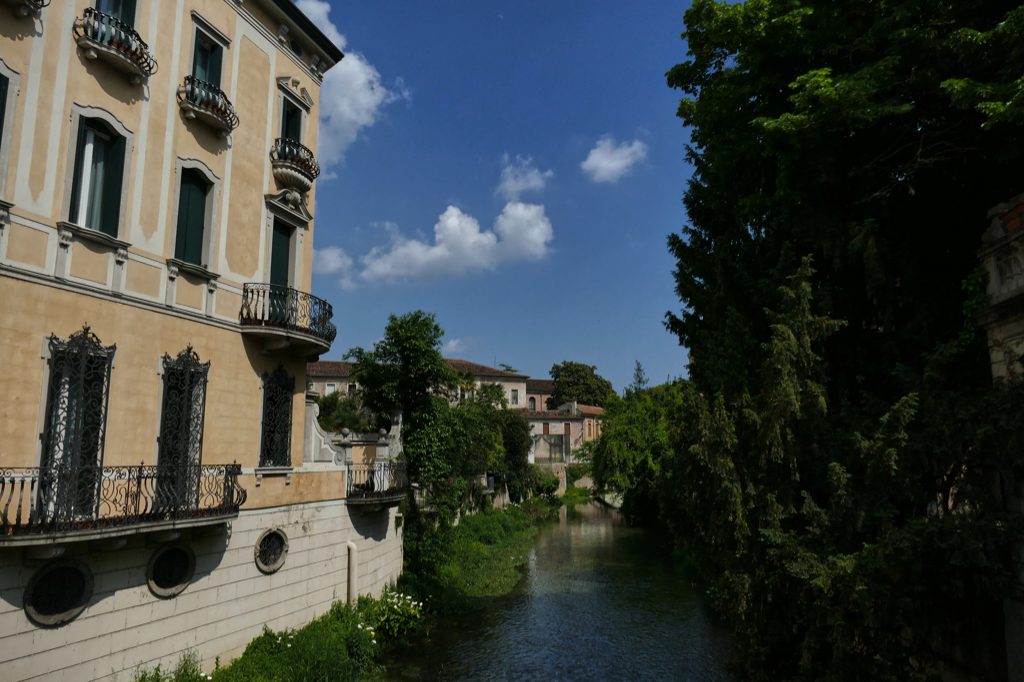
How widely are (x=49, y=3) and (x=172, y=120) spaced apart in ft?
8.04

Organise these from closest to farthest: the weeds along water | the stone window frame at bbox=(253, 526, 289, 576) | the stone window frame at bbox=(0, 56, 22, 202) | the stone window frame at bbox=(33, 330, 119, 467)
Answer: the stone window frame at bbox=(0, 56, 22, 202) < the stone window frame at bbox=(33, 330, 119, 467) < the weeds along water < the stone window frame at bbox=(253, 526, 289, 576)

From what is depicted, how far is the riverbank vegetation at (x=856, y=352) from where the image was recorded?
8.06 meters

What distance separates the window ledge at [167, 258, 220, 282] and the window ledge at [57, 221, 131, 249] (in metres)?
0.90

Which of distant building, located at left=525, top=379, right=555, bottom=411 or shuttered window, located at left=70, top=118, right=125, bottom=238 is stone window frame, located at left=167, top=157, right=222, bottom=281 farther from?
distant building, located at left=525, top=379, right=555, bottom=411

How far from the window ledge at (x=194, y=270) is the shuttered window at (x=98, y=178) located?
1.08 metres

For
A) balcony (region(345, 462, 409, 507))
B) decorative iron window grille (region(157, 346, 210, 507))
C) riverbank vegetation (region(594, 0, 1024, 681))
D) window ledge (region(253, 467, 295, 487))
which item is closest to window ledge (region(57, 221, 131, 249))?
decorative iron window grille (region(157, 346, 210, 507))

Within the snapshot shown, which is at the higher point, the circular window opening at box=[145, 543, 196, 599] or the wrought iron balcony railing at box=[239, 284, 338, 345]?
the wrought iron balcony railing at box=[239, 284, 338, 345]

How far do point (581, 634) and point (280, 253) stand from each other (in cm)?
1340

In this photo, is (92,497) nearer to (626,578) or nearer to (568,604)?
(568,604)

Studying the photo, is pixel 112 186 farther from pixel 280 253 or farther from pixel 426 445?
pixel 426 445

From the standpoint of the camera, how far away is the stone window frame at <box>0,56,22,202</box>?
848 cm

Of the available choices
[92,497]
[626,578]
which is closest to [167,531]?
[92,497]

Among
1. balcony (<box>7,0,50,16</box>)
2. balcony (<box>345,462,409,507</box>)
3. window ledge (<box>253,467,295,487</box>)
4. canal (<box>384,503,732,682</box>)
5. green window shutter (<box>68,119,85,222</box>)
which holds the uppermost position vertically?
balcony (<box>7,0,50,16</box>)

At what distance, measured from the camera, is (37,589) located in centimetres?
836
